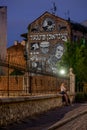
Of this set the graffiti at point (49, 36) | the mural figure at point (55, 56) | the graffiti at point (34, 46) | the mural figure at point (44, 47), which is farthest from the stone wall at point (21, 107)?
the graffiti at point (34, 46)

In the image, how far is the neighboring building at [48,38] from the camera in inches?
3002

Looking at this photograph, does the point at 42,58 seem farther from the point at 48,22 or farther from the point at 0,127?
the point at 0,127

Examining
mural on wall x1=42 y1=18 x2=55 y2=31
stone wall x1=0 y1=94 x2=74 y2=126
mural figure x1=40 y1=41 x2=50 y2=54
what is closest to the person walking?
stone wall x1=0 y1=94 x2=74 y2=126

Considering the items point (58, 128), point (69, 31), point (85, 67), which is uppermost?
point (69, 31)

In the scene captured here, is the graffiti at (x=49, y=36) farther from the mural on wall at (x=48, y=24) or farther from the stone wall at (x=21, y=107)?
the stone wall at (x=21, y=107)

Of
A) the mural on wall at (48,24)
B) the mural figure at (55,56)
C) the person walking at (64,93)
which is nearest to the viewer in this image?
the person walking at (64,93)

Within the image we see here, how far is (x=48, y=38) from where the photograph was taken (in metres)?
77.7

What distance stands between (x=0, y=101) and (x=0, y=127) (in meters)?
0.88

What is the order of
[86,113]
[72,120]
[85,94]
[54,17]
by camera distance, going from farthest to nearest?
[54,17]
[85,94]
[86,113]
[72,120]

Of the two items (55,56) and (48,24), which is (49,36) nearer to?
(48,24)

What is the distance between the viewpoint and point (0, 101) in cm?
1744

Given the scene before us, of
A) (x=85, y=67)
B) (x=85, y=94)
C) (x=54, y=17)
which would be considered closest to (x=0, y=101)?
(x=85, y=94)

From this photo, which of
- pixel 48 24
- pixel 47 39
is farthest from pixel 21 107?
pixel 47 39

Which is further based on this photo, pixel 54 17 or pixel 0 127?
pixel 54 17
